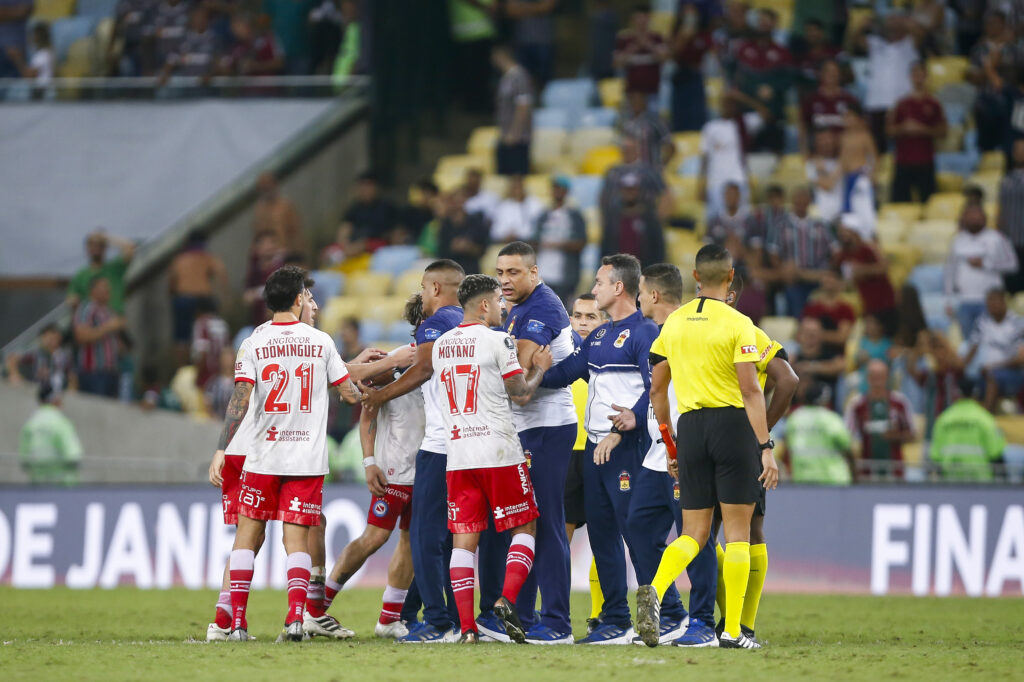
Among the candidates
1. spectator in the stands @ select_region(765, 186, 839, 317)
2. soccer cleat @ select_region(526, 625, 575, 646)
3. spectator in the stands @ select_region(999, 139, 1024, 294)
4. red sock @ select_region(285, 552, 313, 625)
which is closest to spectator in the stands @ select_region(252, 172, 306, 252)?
spectator in the stands @ select_region(765, 186, 839, 317)

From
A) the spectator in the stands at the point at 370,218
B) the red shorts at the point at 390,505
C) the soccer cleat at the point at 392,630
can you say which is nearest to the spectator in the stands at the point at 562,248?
the spectator in the stands at the point at 370,218

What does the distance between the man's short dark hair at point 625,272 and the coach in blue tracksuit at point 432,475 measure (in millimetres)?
976

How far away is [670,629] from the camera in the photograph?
31.0ft

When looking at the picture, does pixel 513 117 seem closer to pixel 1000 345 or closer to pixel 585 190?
pixel 585 190

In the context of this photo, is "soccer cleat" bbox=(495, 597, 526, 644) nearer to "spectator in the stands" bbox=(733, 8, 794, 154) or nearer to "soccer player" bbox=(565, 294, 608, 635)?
"soccer player" bbox=(565, 294, 608, 635)

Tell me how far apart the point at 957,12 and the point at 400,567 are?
15.5m

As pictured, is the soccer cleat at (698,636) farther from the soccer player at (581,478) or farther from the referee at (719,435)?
the soccer player at (581,478)

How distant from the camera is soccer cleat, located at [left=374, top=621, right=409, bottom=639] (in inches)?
385

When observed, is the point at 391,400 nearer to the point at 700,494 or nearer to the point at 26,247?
the point at 700,494

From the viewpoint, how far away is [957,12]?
2219 centimetres

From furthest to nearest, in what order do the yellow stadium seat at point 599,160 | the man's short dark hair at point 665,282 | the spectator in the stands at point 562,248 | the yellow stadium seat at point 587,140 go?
the yellow stadium seat at point 587,140, the yellow stadium seat at point 599,160, the spectator in the stands at point 562,248, the man's short dark hair at point 665,282

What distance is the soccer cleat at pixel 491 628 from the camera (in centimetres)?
934

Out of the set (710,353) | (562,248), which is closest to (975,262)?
(562,248)

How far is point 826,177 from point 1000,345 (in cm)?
353
